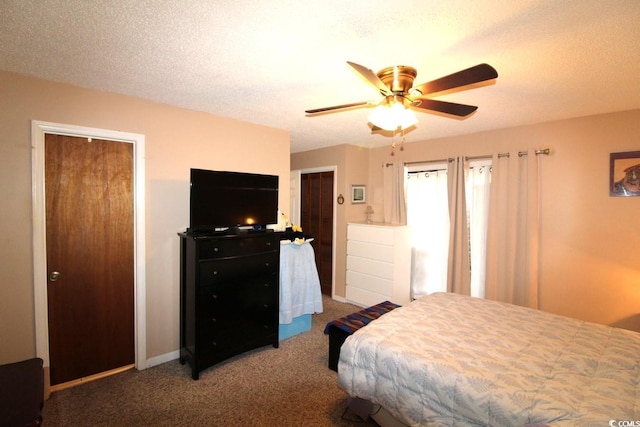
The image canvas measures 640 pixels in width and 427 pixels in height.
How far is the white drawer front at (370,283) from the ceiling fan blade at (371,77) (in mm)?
2873

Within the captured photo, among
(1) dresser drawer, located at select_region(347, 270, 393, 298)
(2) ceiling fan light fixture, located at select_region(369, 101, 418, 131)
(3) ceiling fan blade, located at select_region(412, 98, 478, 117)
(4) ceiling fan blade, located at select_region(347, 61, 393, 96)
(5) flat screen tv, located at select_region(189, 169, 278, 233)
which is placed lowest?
(1) dresser drawer, located at select_region(347, 270, 393, 298)

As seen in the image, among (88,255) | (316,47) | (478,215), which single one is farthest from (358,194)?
(88,255)

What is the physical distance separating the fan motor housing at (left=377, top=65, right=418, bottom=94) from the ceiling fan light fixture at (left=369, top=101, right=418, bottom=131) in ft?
0.32

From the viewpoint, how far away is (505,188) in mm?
3412

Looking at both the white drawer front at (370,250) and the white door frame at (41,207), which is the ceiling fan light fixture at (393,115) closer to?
the white door frame at (41,207)

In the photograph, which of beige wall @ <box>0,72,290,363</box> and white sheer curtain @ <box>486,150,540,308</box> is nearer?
beige wall @ <box>0,72,290,363</box>

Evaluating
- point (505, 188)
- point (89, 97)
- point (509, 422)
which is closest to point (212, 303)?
point (89, 97)

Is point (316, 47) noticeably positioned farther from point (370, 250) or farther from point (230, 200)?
point (370, 250)

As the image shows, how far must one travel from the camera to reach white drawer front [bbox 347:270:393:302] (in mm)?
3984

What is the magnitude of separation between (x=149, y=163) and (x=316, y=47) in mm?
1897

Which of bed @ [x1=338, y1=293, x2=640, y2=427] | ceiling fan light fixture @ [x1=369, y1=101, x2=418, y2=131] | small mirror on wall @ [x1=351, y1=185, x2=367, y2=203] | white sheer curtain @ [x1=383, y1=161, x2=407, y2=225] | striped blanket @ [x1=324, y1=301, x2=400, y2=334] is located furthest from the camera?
small mirror on wall @ [x1=351, y1=185, x2=367, y2=203]

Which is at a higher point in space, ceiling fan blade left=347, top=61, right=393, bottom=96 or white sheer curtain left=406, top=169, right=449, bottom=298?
ceiling fan blade left=347, top=61, right=393, bottom=96

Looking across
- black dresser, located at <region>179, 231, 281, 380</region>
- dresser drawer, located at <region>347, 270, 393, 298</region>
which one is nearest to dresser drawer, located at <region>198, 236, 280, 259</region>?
black dresser, located at <region>179, 231, 281, 380</region>

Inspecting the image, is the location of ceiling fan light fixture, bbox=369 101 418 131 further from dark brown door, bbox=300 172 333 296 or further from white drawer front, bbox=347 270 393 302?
dark brown door, bbox=300 172 333 296
